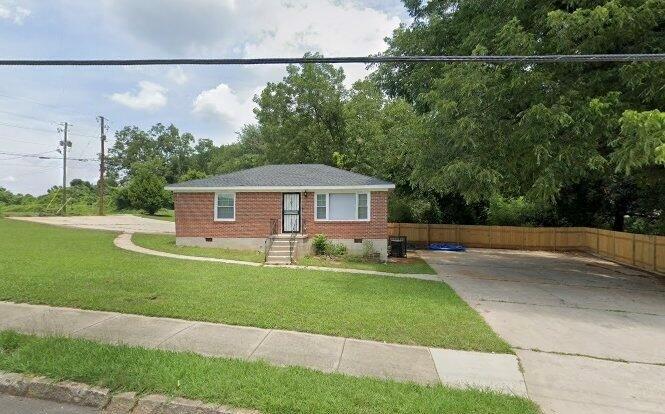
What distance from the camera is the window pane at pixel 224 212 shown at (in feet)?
53.4

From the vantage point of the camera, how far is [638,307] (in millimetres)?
8234

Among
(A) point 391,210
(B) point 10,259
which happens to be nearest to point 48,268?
(B) point 10,259

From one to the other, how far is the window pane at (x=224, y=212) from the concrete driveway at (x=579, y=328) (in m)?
9.08

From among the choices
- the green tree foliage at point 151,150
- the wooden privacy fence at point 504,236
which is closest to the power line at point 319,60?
the wooden privacy fence at point 504,236

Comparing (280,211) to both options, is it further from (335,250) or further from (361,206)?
(361,206)

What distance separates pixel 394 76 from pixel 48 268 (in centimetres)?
1314

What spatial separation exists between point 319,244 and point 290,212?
6.94 feet

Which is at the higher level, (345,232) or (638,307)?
(345,232)

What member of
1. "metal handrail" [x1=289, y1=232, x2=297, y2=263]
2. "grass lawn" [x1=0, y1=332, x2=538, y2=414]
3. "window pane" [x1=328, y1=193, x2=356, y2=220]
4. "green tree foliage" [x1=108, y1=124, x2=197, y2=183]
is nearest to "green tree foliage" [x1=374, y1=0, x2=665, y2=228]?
"window pane" [x1=328, y1=193, x2=356, y2=220]

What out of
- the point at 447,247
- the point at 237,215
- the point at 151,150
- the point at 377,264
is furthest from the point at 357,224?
the point at 151,150

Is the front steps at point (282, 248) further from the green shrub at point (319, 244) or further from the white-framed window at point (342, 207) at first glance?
the white-framed window at point (342, 207)

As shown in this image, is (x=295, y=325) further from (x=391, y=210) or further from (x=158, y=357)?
(x=391, y=210)

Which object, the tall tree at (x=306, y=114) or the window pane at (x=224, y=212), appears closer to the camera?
the window pane at (x=224, y=212)

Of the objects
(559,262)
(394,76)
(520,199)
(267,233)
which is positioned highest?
(394,76)
